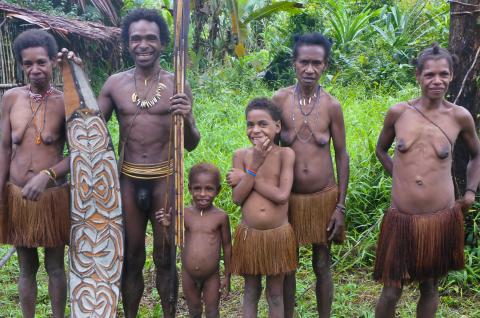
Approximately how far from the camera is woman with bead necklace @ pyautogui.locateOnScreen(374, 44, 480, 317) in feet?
9.54

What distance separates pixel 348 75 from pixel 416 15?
82.7 inches

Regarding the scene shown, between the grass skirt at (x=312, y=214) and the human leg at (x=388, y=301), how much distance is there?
0.44m

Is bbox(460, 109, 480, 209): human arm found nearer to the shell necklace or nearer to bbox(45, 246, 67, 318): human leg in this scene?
the shell necklace

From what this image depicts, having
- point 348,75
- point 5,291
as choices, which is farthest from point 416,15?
point 5,291

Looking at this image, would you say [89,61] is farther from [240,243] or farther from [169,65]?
[240,243]

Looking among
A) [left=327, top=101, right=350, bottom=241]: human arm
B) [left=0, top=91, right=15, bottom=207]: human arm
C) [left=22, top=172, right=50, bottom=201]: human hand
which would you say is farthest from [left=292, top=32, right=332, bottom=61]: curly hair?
[left=0, top=91, right=15, bottom=207]: human arm

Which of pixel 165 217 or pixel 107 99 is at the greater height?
pixel 107 99

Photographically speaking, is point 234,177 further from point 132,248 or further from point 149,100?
point 132,248

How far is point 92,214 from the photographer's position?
Result: 308 cm

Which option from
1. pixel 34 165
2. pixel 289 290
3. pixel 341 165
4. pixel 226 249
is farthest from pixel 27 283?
pixel 341 165

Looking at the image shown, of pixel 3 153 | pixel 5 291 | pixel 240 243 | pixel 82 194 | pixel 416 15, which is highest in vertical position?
pixel 416 15

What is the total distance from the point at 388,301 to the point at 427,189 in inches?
26.5

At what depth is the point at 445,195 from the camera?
9.66 ft

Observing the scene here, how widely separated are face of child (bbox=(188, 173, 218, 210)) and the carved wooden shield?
436 millimetres
